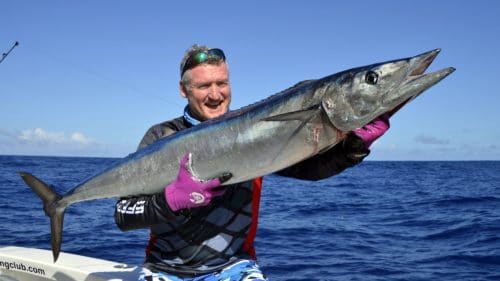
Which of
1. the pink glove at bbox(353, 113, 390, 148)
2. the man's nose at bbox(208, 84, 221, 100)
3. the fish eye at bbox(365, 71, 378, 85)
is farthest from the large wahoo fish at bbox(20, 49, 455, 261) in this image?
the man's nose at bbox(208, 84, 221, 100)

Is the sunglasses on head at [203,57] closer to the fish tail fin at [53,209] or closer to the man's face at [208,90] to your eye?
the man's face at [208,90]

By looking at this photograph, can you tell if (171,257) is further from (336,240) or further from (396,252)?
(336,240)

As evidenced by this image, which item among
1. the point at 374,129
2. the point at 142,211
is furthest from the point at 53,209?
the point at 374,129

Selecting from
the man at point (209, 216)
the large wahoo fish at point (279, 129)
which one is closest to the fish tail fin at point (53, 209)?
the large wahoo fish at point (279, 129)

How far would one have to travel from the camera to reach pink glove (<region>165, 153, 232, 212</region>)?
10.9 feet

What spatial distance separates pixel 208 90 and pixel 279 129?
951mm

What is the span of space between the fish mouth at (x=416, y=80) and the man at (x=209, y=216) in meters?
0.67

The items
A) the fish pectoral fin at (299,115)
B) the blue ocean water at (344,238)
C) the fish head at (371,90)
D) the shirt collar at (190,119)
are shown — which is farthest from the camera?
the blue ocean water at (344,238)

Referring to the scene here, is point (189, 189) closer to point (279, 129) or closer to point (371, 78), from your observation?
point (279, 129)

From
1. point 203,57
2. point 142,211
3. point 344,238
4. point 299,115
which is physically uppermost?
point 203,57

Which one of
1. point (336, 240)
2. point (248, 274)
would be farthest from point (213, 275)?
point (336, 240)

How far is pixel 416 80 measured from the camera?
116 inches

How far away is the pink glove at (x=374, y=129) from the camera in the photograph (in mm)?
3367

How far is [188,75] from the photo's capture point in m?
4.04
